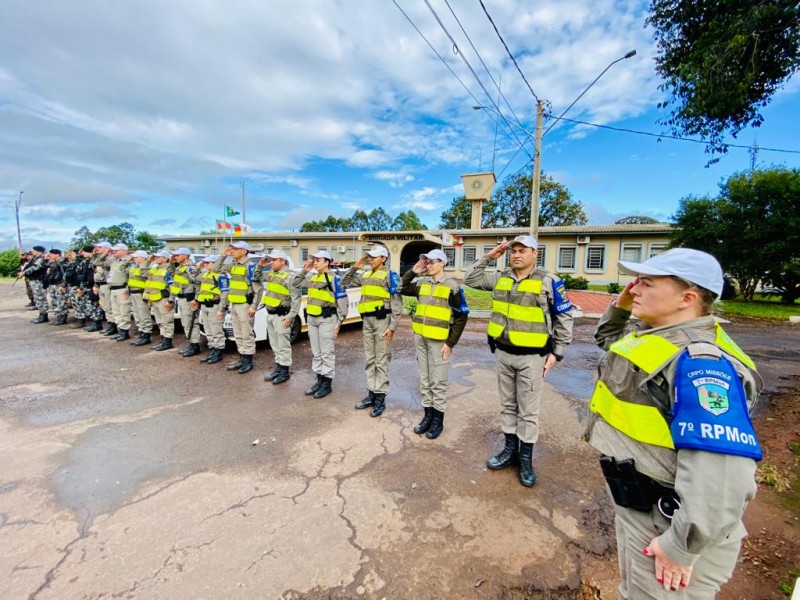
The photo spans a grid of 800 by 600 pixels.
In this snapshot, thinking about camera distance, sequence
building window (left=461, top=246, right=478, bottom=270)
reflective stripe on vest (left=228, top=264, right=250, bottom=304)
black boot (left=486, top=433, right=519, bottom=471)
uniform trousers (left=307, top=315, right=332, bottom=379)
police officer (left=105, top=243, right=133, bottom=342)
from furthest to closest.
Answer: building window (left=461, top=246, right=478, bottom=270) → police officer (left=105, top=243, right=133, bottom=342) → reflective stripe on vest (left=228, top=264, right=250, bottom=304) → uniform trousers (left=307, top=315, right=332, bottom=379) → black boot (left=486, top=433, right=519, bottom=471)

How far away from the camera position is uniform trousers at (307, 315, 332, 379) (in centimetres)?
510

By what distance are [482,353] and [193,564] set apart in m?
5.79

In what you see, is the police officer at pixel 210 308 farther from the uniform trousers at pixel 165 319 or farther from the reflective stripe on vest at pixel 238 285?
the uniform trousers at pixel 165 319

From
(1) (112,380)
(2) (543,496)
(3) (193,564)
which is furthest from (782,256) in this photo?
(1) (112,380)

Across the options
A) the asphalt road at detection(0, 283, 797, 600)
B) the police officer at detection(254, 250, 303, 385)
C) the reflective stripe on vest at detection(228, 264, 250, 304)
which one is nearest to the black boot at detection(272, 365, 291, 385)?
the police officer at detection(254, 250, 303, 385)

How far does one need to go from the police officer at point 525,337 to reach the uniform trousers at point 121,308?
316 inches

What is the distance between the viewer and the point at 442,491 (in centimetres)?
297

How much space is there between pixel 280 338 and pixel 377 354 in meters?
1.77

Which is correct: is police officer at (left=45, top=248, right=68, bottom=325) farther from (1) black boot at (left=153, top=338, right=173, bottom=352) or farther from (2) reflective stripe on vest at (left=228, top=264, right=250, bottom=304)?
(2) reflective stripe on vest at (left=228, top=264, right=250, bottom=304)

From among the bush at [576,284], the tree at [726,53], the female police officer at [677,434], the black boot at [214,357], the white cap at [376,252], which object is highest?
the tree at [726,53]

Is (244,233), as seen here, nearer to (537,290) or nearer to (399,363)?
(399,363)

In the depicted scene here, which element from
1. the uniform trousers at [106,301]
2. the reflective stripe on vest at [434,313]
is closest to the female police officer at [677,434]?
the reflective stripe on vest at [434,313]

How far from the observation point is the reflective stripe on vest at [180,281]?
22.3 ft

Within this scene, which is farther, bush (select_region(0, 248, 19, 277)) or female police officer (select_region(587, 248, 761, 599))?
bush (select_region(0, 248, 19, 277))
